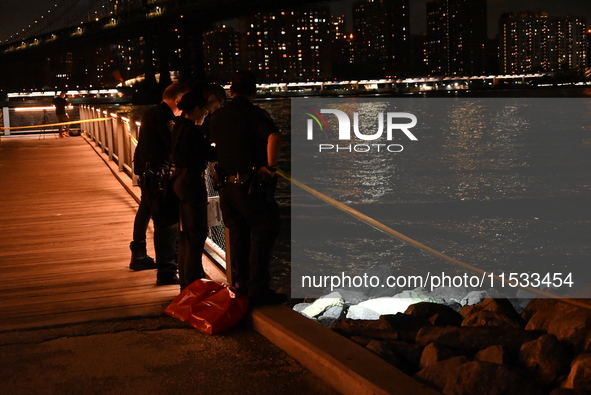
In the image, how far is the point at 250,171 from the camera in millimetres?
4777

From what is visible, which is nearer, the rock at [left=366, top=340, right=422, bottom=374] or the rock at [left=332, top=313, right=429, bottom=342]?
the rock at [left=366, top=340, right=422, bottom=374]

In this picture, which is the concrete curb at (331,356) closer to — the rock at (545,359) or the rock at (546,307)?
the rock at (545,359)

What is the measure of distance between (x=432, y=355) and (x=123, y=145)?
31.3ft

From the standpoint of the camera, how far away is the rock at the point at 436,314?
6531 millimetres

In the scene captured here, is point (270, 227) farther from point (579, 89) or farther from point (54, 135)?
point (579, 89)

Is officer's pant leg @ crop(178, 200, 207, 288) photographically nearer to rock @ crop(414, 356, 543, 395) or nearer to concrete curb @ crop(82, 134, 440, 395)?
concrete curb @ crop(82, 134, 440, 395)

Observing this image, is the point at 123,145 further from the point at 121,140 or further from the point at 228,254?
the point at 228,254

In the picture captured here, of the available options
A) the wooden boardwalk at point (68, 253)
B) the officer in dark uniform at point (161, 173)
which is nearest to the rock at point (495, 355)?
the wooden boardwalk at point (68, 253)

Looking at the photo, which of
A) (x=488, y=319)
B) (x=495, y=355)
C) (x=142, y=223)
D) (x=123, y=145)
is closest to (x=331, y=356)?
(x=495, y=355)

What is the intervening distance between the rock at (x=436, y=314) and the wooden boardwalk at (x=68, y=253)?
2275mm

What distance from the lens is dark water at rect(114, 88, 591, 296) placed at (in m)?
15.8

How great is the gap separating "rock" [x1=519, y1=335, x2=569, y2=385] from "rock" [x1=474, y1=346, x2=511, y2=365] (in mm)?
154

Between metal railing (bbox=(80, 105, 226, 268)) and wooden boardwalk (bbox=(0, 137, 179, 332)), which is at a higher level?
metal railing (bbox=(80, 105, 226, 268))

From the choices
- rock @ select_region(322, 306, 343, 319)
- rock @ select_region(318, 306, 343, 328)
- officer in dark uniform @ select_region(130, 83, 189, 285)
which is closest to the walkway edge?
officer in dark uniform @ select_region(130, 83, 189, 285)
